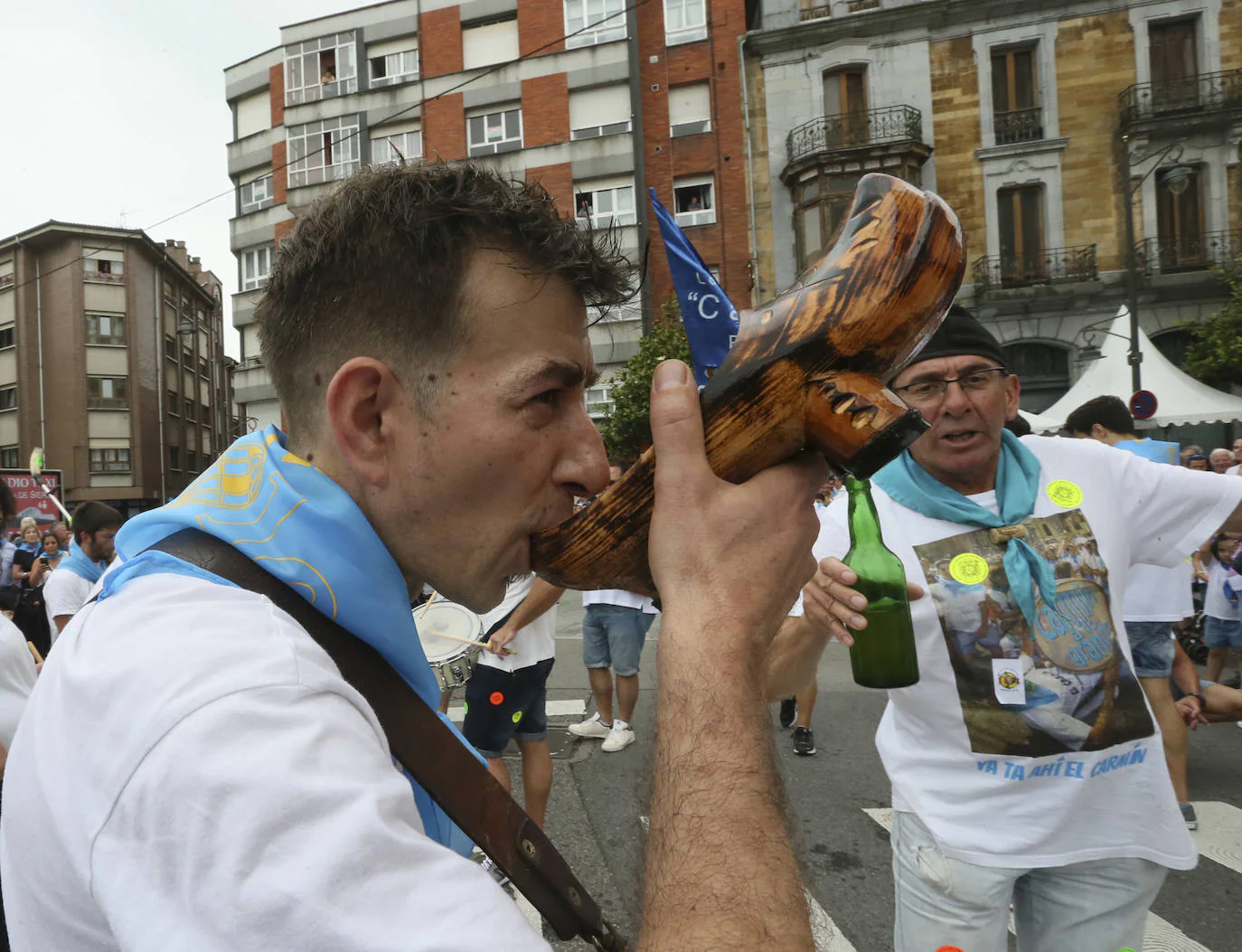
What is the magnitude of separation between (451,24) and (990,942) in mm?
30854

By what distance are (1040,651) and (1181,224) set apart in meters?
25.6

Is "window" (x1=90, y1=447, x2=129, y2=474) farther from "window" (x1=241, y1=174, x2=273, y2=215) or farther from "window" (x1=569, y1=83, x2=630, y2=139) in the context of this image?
"window" (x1=569, y1=83, x2=630, y2=139)

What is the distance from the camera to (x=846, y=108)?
23031 mm

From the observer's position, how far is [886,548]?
225cm

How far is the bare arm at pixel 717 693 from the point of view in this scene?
76 centimetres

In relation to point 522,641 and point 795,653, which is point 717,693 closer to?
point 795,653

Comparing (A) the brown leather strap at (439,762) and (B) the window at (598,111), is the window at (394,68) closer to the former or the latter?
(B) the window at (598,111)

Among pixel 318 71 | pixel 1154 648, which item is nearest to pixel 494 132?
pixel 318 71

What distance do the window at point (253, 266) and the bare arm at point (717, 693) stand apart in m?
32.0

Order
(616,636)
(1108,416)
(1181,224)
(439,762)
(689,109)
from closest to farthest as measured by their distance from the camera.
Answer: (439,762) < (1108,416) < (616,636) < (1181,224) < (689,109)

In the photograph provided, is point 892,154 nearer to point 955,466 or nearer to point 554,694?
point 554,694

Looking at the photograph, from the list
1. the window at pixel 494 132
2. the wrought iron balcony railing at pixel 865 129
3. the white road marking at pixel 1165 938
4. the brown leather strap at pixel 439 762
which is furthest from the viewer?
the window at pixel 494 132

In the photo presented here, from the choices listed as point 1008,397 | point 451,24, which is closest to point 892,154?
point 451,24

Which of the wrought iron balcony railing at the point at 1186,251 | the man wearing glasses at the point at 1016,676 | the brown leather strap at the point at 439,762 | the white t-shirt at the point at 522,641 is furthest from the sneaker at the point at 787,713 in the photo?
the wrought iron balcony railing at the point at 1186,251
